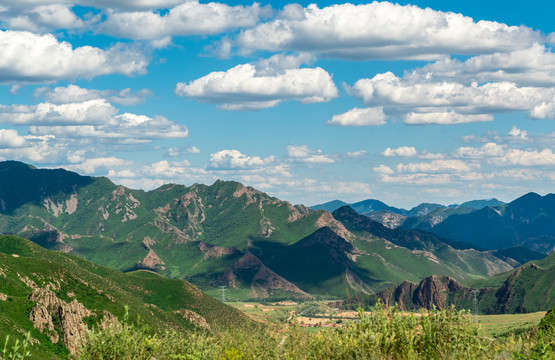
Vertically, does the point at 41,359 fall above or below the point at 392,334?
below

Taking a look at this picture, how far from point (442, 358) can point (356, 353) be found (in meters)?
8.99

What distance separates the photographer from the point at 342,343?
6234 centimetres

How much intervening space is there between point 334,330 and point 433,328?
10432 millimetres

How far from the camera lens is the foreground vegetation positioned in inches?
2435

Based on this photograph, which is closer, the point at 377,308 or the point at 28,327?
the point at 377,308

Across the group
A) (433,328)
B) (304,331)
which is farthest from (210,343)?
(433,328)

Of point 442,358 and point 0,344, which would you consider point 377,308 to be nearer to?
point 442,358

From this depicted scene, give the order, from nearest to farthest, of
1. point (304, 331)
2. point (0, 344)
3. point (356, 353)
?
point (356, 353)
point (304, 331)
point (0, 344)

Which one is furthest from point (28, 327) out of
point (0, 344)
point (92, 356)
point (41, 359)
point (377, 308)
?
point (377, 308)

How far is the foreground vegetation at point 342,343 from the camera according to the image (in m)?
61.8

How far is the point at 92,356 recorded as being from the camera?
62.8 meters

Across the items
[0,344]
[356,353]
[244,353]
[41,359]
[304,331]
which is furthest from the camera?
[41,359]

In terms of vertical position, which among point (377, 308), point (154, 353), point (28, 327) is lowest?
point (28, 327)

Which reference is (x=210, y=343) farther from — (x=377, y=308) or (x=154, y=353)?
(x=377, y=308)
